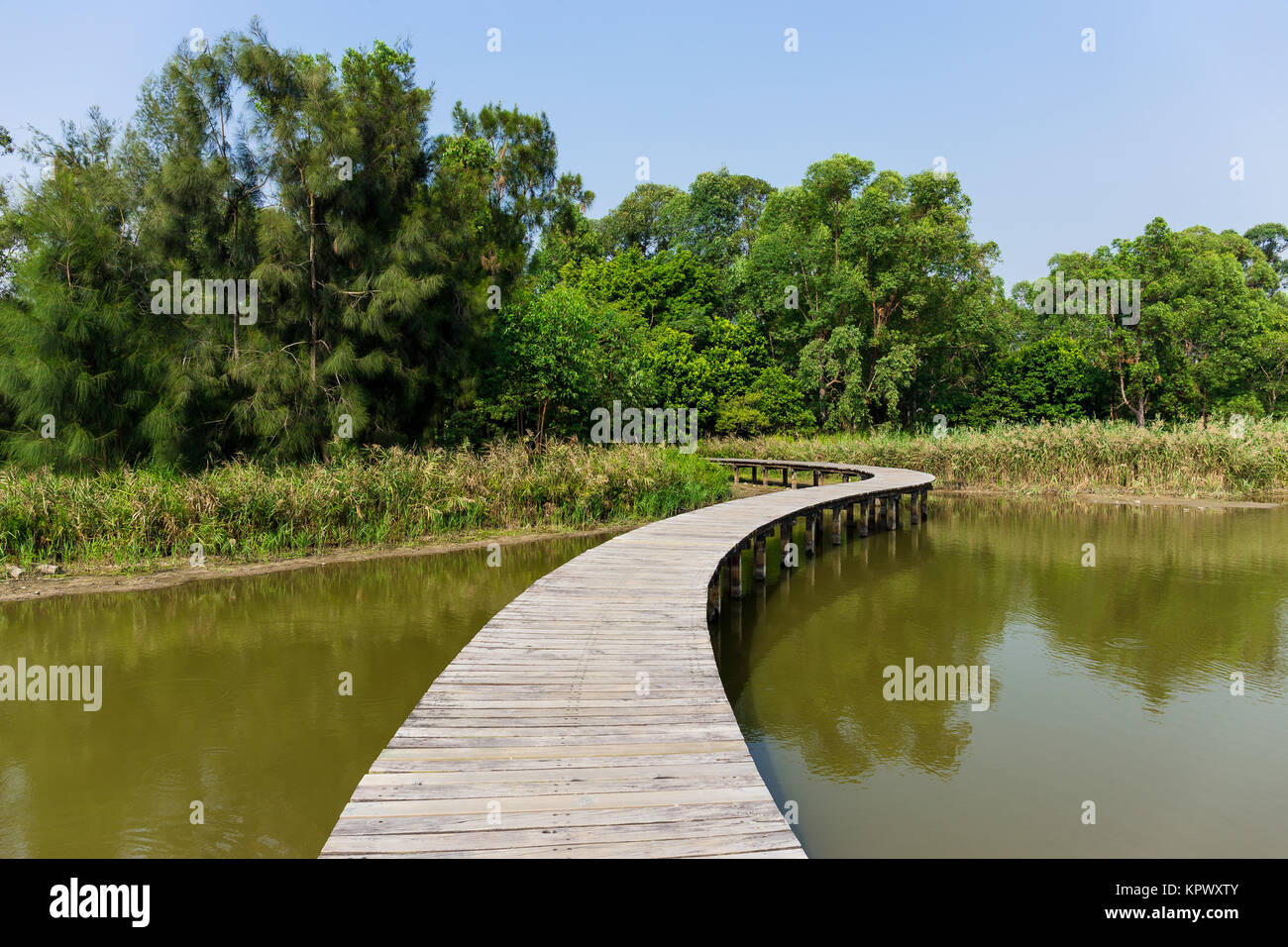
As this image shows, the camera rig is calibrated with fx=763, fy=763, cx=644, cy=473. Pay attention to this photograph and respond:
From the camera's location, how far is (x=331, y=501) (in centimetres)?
1177

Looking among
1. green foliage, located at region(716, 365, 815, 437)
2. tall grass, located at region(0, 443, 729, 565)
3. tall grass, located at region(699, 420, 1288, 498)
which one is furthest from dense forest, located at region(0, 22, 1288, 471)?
tall grass, located at region(699, 420, 1288, 498)

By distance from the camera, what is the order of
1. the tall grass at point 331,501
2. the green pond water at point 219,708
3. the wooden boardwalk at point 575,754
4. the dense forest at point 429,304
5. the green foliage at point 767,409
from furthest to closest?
1. the green foliage at point 767,409
2. the dense forest at point 429,304
3. the tall grass at point 331,501
4. the green pond water at point 219,708
5. the wooden boardwalk at point 575,754

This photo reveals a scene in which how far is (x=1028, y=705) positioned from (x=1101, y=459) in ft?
56.8

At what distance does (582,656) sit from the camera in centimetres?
514

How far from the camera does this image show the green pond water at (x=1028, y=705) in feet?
13.7

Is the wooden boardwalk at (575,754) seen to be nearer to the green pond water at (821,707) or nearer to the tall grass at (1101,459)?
the green pond water at (821,707)

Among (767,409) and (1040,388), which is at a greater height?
(1040,388)

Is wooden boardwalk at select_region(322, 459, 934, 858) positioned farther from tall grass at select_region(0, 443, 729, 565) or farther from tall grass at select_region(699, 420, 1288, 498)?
tall grass at select_region(699, 420, 1288, 498)

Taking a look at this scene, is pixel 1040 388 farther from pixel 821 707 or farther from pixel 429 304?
pixel 821 707

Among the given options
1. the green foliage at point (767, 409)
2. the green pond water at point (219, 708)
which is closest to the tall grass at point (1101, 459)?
the green foliage at point (767, 409)

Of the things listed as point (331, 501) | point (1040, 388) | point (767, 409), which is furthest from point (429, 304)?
point (1040, 388)

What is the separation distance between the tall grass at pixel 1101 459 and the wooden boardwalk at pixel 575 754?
17799 millimetres
